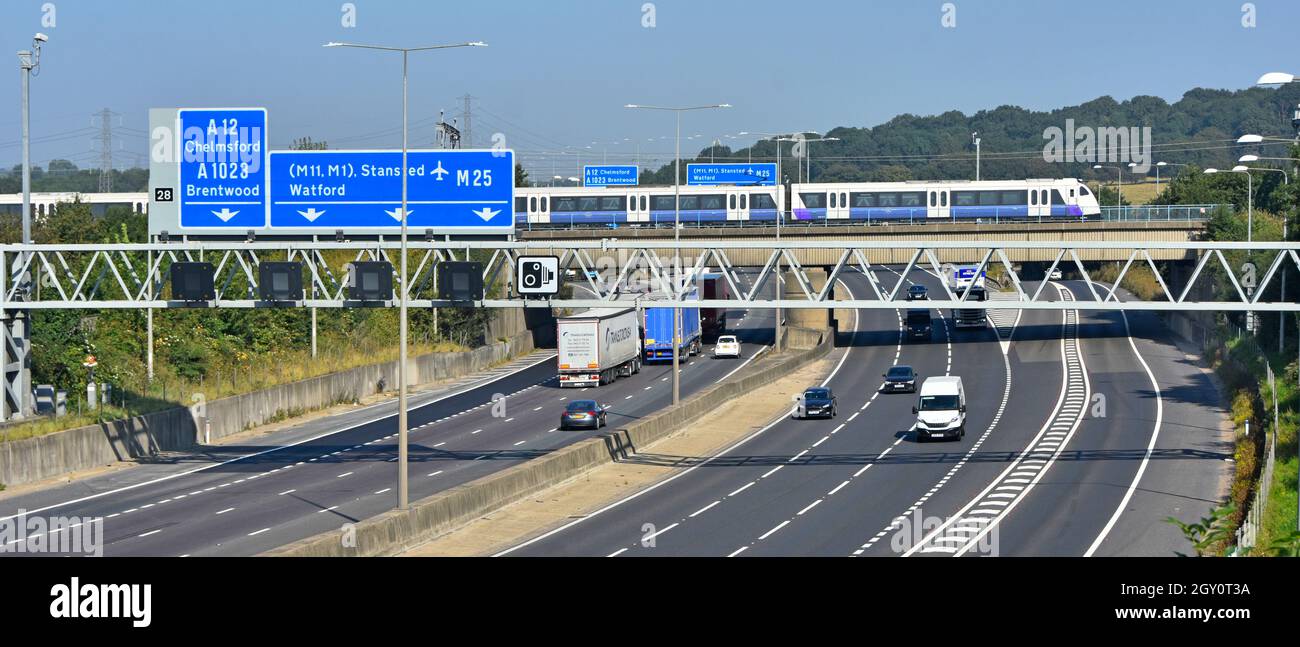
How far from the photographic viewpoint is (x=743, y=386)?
62969mm

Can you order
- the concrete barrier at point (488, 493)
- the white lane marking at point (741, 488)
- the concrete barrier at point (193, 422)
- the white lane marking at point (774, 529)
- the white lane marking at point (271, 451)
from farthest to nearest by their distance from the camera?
the concrete barrier at point (193, 422), the white lane marking at point (741, 488), the white lane marking at point (271, 451), the white lane marking at point (774, 529), the concrete barrier at point (488, 493)

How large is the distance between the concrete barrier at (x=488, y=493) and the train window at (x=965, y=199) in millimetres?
32795

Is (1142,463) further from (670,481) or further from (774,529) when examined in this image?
(774,529)

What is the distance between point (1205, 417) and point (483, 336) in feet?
132

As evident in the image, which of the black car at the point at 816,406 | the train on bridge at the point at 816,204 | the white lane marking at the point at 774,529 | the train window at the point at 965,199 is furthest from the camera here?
the train window at the point at 965,199

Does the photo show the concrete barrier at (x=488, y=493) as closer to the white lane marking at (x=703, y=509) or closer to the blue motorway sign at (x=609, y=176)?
the white lane marking at (x=703, y=509)

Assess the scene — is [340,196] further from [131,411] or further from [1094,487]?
[1094,487]

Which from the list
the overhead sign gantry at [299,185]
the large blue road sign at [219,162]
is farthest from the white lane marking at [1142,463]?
the large blue road sign at [219,162]

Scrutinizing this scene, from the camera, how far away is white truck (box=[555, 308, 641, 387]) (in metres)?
63.6

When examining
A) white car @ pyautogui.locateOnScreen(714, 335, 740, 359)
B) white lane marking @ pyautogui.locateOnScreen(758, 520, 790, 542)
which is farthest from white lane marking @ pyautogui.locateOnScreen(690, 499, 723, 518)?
white car @ pyautogui.locateOnScreen(714, 335, 740, 359)

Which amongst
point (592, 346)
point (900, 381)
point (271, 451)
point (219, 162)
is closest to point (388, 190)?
point (219, 162)

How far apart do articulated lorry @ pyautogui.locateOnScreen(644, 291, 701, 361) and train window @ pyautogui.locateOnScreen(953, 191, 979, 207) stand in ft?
65.1

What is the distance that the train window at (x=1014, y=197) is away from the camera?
8688 cm

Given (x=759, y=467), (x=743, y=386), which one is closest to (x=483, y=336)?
(x=743, y=386)
